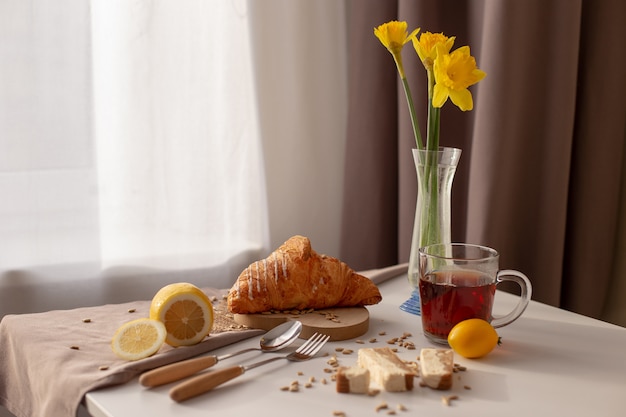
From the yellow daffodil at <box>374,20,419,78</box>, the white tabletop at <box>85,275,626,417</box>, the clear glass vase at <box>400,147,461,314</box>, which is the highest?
the yellow daffodil at <box>374,20,419,78</box>

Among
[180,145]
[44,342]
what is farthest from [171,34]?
[44,342]

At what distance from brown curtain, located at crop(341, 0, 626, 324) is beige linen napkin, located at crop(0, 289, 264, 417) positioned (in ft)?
2.66

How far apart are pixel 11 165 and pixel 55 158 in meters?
0.09

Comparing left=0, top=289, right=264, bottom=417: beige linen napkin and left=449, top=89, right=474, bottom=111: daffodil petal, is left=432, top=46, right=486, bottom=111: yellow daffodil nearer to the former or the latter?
left=449, top=89, right=474, bottom=111: daffodil petal

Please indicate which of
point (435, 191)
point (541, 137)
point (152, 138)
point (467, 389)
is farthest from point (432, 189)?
point (152, 138)

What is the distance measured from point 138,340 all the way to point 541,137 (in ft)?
3.74

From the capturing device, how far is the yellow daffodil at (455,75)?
113 cm

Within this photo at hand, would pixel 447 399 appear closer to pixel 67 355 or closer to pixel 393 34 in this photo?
pixel 67 355

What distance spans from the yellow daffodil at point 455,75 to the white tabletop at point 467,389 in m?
0.37

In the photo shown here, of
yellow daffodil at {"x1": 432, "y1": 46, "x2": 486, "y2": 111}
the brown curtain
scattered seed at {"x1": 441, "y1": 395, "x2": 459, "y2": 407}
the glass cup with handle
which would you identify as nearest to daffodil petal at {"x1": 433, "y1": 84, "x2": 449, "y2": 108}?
yellow daffodil at {"x1": 432, "y1": 46, "x2": 486, "y2": 111}

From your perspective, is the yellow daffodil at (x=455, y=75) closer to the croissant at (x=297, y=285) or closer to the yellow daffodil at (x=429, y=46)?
the yellow daffodil at (x=429, y=46)

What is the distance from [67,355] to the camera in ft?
3.36

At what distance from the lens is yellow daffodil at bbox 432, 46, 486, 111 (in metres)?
1.13

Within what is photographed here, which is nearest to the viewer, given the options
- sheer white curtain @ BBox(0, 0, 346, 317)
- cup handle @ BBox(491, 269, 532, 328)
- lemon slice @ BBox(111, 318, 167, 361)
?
lemon slice @ BBox(111, 318, 167, 361)
